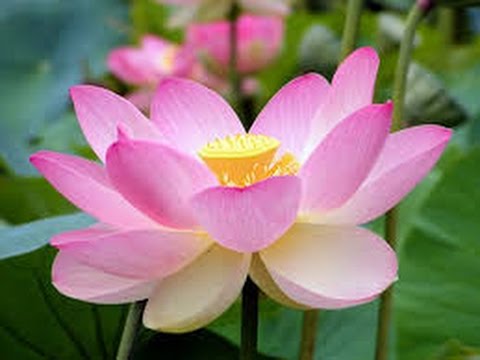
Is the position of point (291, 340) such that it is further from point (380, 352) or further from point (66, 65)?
point (66, 65)

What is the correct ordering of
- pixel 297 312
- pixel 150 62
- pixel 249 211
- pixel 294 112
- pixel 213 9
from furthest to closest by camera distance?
pixel 150 62 < pixel 213 9 < pixel 297 312 < pixel 294 112 < pixel 249 211

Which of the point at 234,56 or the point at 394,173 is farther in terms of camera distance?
the point at 234,56

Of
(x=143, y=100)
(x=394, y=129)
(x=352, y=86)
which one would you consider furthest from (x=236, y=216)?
(x=143, y=100)

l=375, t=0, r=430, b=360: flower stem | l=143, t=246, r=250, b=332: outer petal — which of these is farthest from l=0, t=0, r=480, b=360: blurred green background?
l=143, t=246, r=250, b=332: outer petal

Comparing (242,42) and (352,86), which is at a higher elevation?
(352,86)

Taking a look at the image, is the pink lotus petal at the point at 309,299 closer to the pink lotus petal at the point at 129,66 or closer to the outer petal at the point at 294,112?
the outer petal at the point at 294,112

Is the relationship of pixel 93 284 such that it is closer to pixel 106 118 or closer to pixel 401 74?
pixel 106 118
